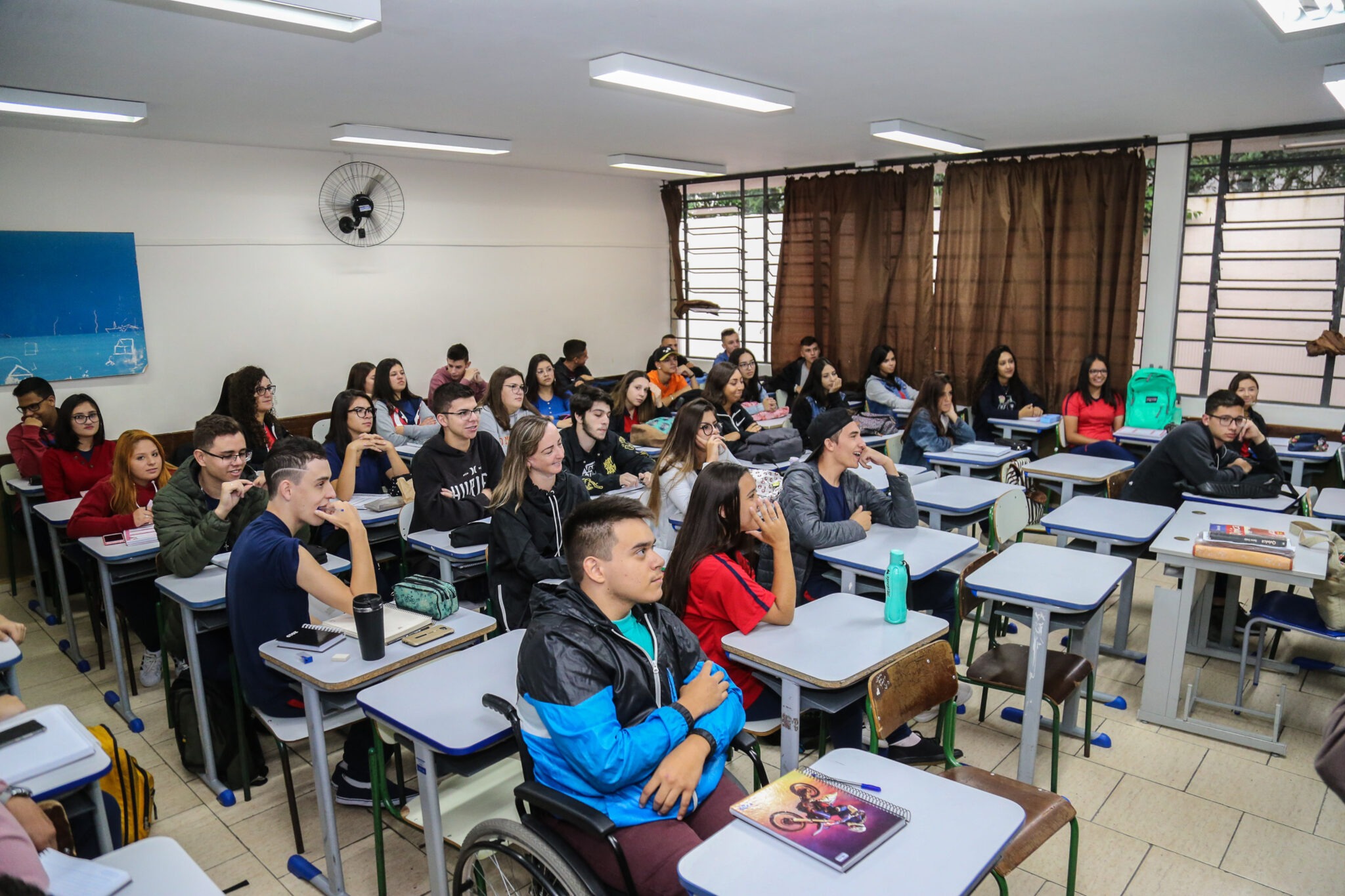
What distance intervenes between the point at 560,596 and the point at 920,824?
96 cm

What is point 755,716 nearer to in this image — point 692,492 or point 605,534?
point 692,492

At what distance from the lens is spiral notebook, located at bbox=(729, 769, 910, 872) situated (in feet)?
5.45

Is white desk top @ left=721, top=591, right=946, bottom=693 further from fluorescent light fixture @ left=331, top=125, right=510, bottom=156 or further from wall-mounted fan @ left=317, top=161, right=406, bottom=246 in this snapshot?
wall-mounted fan @ left=317, top=161, right=406, bottom=246

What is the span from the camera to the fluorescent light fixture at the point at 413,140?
607 cm

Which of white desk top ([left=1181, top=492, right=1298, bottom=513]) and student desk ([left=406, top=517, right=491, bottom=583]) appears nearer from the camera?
student desk ([left=406, top=517, right=491, bottom=583])

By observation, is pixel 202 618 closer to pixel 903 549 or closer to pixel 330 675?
pixel 330 675

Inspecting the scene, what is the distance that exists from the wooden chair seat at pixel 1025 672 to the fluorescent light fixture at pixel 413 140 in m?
5.35

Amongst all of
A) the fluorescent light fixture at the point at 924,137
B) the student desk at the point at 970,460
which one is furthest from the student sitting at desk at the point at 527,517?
the fluorescent light fixture at the point at 924,137

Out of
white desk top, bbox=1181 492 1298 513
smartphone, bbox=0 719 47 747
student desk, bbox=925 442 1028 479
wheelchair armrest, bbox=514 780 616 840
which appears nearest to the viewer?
wheelchair armrest, bbox=514 780 616 840

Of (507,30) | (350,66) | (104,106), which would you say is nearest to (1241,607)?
(507,30)

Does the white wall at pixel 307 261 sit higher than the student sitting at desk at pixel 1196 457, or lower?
higher

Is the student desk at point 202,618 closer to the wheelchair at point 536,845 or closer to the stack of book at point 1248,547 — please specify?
the wheelchair at point 536,845

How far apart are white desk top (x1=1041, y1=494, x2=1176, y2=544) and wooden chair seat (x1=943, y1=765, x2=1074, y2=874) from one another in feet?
6.04

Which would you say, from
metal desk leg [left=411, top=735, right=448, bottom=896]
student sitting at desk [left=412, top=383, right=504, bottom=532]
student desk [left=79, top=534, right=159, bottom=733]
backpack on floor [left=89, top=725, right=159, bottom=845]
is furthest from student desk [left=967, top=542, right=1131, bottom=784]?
student desk [left=79, top=534, right=159, bottom=733]
